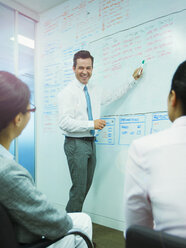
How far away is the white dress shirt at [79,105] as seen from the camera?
1964 millimetres

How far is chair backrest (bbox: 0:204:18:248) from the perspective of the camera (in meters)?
0.70

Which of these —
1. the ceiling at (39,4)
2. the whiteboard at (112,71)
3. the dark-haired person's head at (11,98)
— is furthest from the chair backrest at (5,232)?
the ceiling at (39,4)

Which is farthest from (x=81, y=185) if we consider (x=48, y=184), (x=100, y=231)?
(x=48, y=184)

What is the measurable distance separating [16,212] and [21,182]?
0.37 ft

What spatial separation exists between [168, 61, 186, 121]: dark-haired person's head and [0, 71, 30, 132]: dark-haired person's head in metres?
0.57

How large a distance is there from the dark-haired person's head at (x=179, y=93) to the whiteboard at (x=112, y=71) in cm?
123

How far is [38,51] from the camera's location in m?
3.13

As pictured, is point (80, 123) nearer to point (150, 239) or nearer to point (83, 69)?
point (83, 69)

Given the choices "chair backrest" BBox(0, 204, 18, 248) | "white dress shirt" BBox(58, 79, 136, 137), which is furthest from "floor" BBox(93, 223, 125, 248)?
"chair backrest" BBox(0, 204, 18, 248)

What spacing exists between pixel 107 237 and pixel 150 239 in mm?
1650

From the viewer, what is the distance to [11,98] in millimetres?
820

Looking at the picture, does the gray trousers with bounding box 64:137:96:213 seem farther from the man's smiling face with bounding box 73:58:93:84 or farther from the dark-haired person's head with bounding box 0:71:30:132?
the dark-haired person's head with bounding box 0:71:30:132

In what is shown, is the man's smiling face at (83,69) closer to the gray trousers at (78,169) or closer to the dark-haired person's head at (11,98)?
the gray trousers at (78,169)

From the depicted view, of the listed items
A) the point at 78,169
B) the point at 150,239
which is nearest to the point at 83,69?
the point at 78,169
